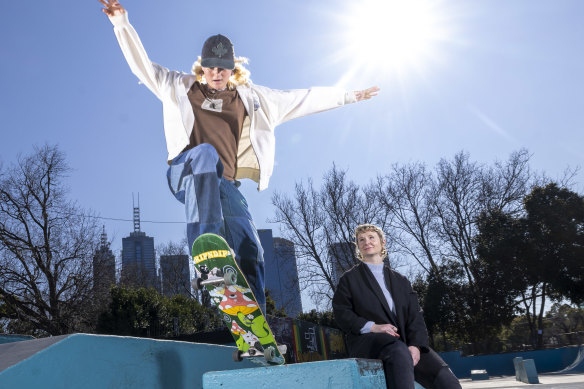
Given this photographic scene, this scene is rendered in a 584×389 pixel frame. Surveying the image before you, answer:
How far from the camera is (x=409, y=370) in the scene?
225 cm

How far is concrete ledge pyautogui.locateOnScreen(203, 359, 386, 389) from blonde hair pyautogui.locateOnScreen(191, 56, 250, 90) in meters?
2.13

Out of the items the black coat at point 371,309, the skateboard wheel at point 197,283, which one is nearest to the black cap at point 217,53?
the skateboard wheel at point 197,283

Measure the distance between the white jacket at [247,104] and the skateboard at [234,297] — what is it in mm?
983

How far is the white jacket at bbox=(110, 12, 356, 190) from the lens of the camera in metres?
3.11

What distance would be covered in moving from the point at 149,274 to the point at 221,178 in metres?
35.8

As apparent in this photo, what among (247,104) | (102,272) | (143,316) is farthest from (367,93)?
(143,316)

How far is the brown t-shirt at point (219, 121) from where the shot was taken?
3170 mm

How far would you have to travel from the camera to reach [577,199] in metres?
23.3

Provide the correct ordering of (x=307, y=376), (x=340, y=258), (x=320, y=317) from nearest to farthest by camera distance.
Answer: (x=307, y=376) < (x=340, y=258) < (x=320, y=317)


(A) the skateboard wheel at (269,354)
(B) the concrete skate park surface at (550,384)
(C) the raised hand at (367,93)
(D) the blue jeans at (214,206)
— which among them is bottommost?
(B) the concrete skate park surface at (550,384)

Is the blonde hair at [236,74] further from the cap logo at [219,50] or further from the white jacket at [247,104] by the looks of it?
the cap logo at [219,50]

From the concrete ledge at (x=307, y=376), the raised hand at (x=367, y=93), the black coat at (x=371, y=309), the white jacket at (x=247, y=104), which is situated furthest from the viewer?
the raised hand at (x=367, y=93)

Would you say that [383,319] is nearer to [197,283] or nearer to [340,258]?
[197,283]

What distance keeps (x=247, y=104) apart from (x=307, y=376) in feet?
6.97
